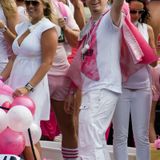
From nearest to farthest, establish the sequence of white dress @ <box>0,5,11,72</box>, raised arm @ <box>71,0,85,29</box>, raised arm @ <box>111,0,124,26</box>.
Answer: raised arm @ <box>111,0,124,26</box> → white dress @ <box>0,5,11,72</box> → raised arm @ <box>71,0,85,29</box>

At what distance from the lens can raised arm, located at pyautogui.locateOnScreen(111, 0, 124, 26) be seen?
4.32 meters

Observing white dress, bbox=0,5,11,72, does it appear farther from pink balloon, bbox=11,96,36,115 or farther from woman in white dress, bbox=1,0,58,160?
pink balloon, bbox=11,96,36,115

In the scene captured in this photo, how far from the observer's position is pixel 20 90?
4707mm

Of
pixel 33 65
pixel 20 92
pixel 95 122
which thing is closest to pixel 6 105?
pixel 20 92

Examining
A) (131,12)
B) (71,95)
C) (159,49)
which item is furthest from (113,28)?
(159,49)

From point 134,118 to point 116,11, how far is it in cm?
108

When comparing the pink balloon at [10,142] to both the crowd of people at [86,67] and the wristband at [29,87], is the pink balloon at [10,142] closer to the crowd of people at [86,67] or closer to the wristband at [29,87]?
the crowd of people at [86,67]

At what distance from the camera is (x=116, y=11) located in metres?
4.38

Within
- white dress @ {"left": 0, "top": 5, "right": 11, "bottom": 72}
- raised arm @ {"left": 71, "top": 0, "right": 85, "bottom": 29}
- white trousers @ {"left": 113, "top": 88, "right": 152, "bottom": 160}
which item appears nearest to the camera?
white trousers @ {"left": 113, "top": 88, "right": 152, "bottom": 160}

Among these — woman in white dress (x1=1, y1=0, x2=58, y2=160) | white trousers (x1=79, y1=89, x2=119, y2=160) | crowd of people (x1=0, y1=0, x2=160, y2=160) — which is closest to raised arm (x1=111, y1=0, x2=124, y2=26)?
crowd of people (x1=0, y1=0, x2=160, y2=160)

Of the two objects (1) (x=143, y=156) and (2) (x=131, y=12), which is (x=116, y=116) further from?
(2) (x=131, y=12)

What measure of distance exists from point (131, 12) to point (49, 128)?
1976 mm

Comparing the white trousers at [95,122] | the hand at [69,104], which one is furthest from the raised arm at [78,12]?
the white trousers at [95,122]

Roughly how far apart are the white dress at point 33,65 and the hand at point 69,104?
0.36 m
